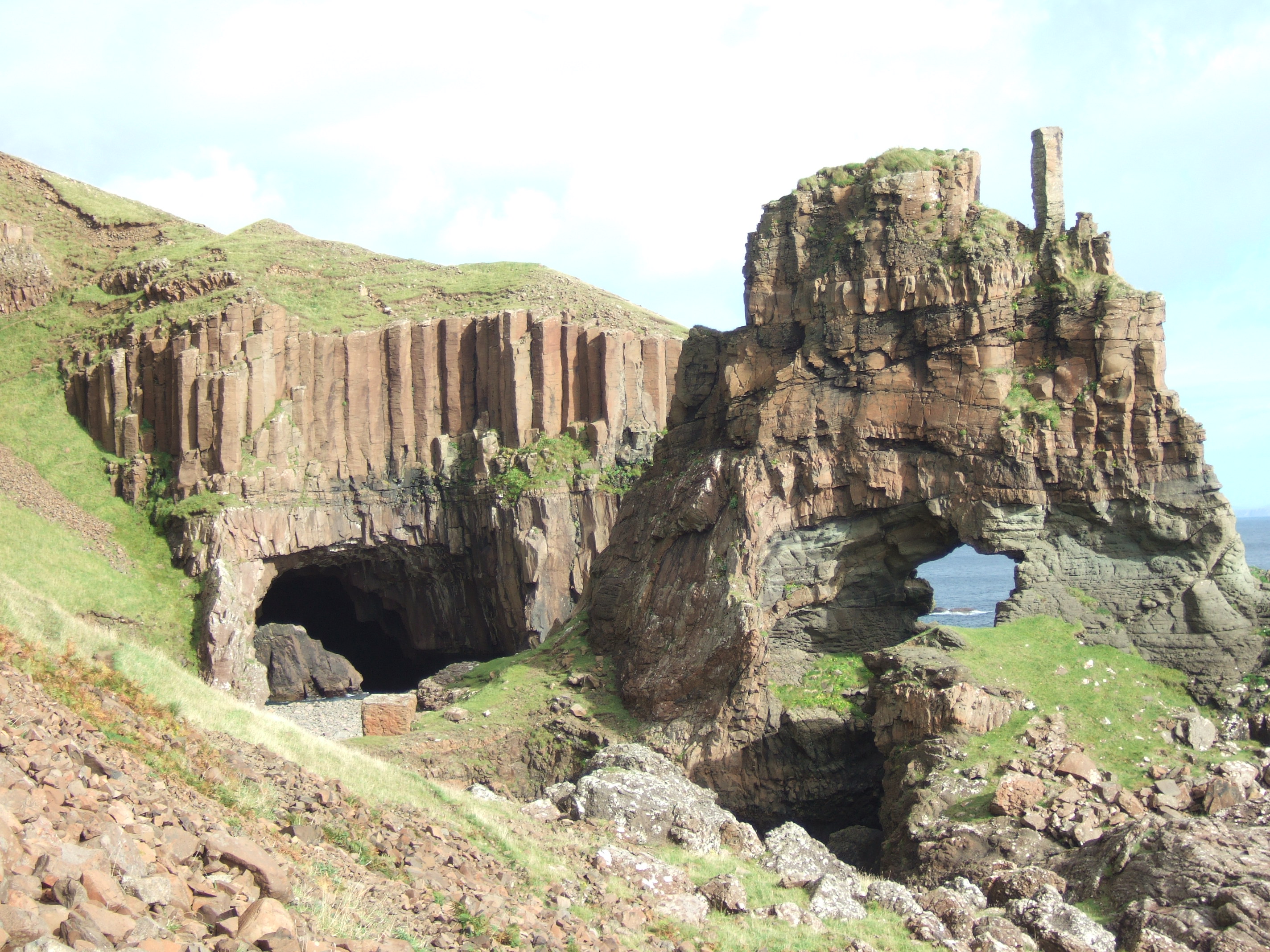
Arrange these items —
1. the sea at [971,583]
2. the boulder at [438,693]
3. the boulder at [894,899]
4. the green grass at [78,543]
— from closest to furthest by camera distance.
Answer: the boulder at [894,899] → the boulder at [438,693] → the green grass at [78,543] → the sea at [971,583]

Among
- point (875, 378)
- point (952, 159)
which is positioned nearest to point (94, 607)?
point (875, 378)

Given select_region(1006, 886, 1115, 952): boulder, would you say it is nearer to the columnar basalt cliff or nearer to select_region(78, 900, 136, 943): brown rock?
select_region(78, 900, 136, 943): brown rock

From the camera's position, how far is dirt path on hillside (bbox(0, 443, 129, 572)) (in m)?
51.0

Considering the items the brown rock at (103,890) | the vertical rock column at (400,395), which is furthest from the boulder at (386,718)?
the vertical rock column at (400,395)

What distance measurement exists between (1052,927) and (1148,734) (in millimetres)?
8984

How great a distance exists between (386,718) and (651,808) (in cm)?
1107

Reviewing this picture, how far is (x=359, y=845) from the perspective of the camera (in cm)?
1347

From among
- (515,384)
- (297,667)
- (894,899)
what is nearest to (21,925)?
(894,899)

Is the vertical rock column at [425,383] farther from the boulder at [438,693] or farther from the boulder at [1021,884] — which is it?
the boulder at [1021,884]

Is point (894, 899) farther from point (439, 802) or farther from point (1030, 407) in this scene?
point (1030, 407)

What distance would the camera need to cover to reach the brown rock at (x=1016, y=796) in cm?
2325

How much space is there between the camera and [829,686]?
3084cm

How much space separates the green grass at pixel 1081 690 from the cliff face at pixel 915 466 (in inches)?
28.9

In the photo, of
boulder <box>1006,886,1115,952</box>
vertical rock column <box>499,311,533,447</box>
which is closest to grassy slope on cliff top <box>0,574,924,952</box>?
boulder <box>1006,886,1115,952</box>
